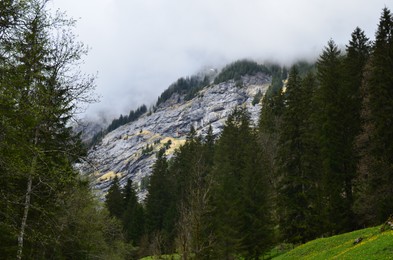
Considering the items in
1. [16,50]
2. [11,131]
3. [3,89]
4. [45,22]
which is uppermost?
[45,22]

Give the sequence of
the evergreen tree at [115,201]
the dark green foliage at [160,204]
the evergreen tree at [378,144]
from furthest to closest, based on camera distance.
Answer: the evergreen tree at [115,201]
the dark green foliage at [160,204]
the evergreen tree at [378,144]

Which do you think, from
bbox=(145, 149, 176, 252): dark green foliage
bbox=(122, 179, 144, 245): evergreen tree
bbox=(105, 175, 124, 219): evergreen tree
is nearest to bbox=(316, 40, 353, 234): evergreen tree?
bbox=(145, 149, 176, 252): dark green foliage

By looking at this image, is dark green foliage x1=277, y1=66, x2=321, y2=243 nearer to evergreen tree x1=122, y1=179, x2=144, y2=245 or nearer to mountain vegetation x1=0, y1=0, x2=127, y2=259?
mountain vegetation x1=0, y1=0, x2=127, y2=259

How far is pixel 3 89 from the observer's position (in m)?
9.70

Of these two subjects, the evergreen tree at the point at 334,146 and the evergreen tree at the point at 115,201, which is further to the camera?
the evergreen tree at the point at 115,201

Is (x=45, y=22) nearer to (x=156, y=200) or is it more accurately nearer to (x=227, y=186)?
(x=227, y=186)

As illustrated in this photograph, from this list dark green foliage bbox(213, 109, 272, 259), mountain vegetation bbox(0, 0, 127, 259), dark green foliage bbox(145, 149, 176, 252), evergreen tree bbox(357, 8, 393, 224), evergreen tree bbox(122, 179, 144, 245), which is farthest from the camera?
evergreen tree bbox(122, 179, 144, 245)

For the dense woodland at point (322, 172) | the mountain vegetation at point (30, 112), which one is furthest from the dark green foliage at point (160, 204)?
the mountain vegetation at point (30, 112)

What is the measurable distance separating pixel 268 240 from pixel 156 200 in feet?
141

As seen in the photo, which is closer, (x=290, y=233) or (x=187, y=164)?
(x=290, y=233)

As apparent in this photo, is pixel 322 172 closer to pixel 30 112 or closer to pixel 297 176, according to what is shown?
pixel 297 176

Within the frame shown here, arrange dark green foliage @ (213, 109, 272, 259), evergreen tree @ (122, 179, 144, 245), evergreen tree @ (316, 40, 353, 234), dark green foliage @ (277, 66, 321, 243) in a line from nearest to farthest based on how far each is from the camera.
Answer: evergreen tree @ (316, 40, 353, 234) → dark green foliage @ (277, 66, 321, 243) → dark green foliage @ (213, 109, 272, 259) → evergreen tree @ (122, 179, 144, 245)

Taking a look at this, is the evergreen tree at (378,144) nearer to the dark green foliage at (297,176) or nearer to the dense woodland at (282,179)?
the dense woodland at (282,179)

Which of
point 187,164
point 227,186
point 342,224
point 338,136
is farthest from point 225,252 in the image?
point 187,164
